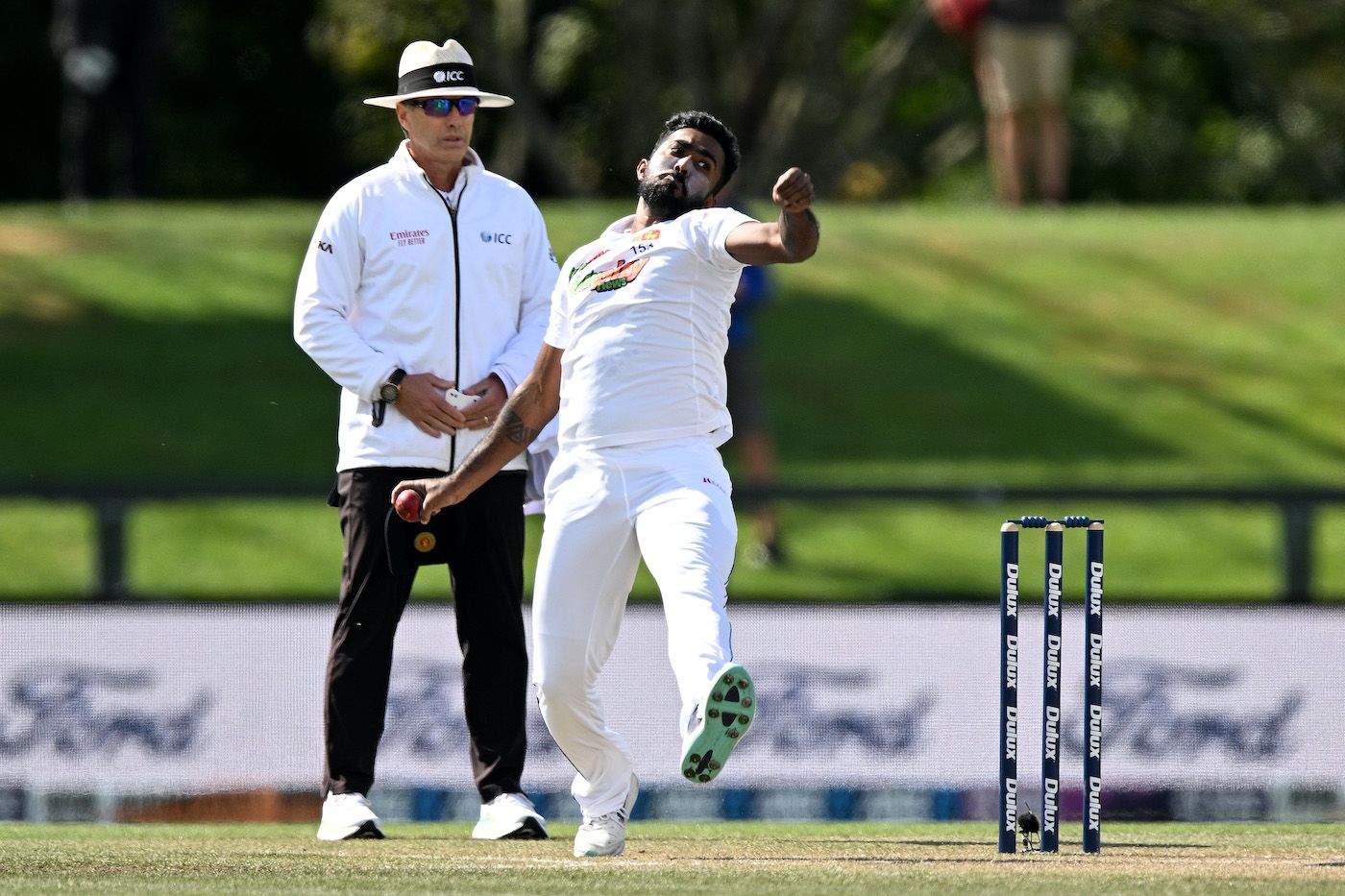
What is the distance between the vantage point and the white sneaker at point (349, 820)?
23.8 ft

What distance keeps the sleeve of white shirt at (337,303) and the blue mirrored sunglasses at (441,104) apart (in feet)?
1.10

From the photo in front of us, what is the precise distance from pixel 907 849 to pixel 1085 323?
9.82 m

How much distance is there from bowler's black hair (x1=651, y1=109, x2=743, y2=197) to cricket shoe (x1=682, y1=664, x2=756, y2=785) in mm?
1452

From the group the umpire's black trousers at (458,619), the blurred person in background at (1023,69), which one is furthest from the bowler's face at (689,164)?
the blurred person in background at (1023,69)

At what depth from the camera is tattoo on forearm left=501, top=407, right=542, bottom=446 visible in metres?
6.77

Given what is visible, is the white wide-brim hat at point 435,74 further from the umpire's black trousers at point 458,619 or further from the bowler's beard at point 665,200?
the umpire's black trousers at point 458,619

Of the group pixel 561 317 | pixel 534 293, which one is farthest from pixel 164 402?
pixel 561 317

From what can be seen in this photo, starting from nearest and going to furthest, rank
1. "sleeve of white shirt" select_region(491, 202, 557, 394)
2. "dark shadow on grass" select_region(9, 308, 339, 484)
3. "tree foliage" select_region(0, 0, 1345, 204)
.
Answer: "sleeve of white shirt" select_region(491, 202, 557, 394)
"dark shadow on grass" select_region(9, 308, 339, 484)
"tree foliage" select_region(0, 0, 1345, 204)

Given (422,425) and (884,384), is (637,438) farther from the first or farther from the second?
(884,384)

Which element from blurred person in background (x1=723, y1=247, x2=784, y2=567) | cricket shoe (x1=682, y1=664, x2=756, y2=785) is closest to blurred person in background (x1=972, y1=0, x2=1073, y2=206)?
blurred person in background (x1=723, y1=247, x2=784, y2=567)

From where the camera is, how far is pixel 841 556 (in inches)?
520

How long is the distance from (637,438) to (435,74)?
1564 millimetres

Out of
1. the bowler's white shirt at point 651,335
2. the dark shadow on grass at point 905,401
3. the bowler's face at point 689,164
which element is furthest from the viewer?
the dark shadow on grass at point 905,401

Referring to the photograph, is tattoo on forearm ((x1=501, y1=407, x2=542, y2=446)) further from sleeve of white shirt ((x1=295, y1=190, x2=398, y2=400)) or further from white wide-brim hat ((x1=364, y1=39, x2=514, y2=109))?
white wide-brim hat ((x1=364, y1=39, x2=514, y2=109))
